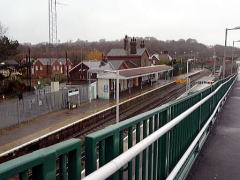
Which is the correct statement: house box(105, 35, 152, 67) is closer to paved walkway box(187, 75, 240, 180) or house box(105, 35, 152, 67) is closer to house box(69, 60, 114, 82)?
house box(69, 60, 114, 82)

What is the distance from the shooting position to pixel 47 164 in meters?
1.38

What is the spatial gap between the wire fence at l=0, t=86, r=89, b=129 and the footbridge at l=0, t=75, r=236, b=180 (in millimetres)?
19664

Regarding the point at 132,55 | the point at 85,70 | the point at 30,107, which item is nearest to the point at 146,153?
the point at 30,107

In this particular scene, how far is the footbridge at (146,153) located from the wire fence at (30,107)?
64.5ft

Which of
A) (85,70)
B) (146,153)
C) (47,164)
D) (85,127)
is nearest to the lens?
(47,164)

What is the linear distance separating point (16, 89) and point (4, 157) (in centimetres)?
2473

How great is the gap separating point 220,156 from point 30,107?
22526 millimetres

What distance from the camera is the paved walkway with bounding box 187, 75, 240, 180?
13.9 ft

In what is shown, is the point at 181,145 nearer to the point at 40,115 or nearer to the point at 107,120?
the point at 107,120

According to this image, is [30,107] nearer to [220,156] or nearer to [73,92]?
[73,92]

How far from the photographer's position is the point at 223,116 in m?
9.24

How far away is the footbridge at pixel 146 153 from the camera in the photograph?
1.41m

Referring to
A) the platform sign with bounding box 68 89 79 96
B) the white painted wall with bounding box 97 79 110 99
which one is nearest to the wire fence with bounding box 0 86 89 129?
the platform sign with bounding box 68 89 79 96

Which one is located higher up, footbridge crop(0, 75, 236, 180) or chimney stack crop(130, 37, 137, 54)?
chimney stack crop(130, 37, 137, 54)
